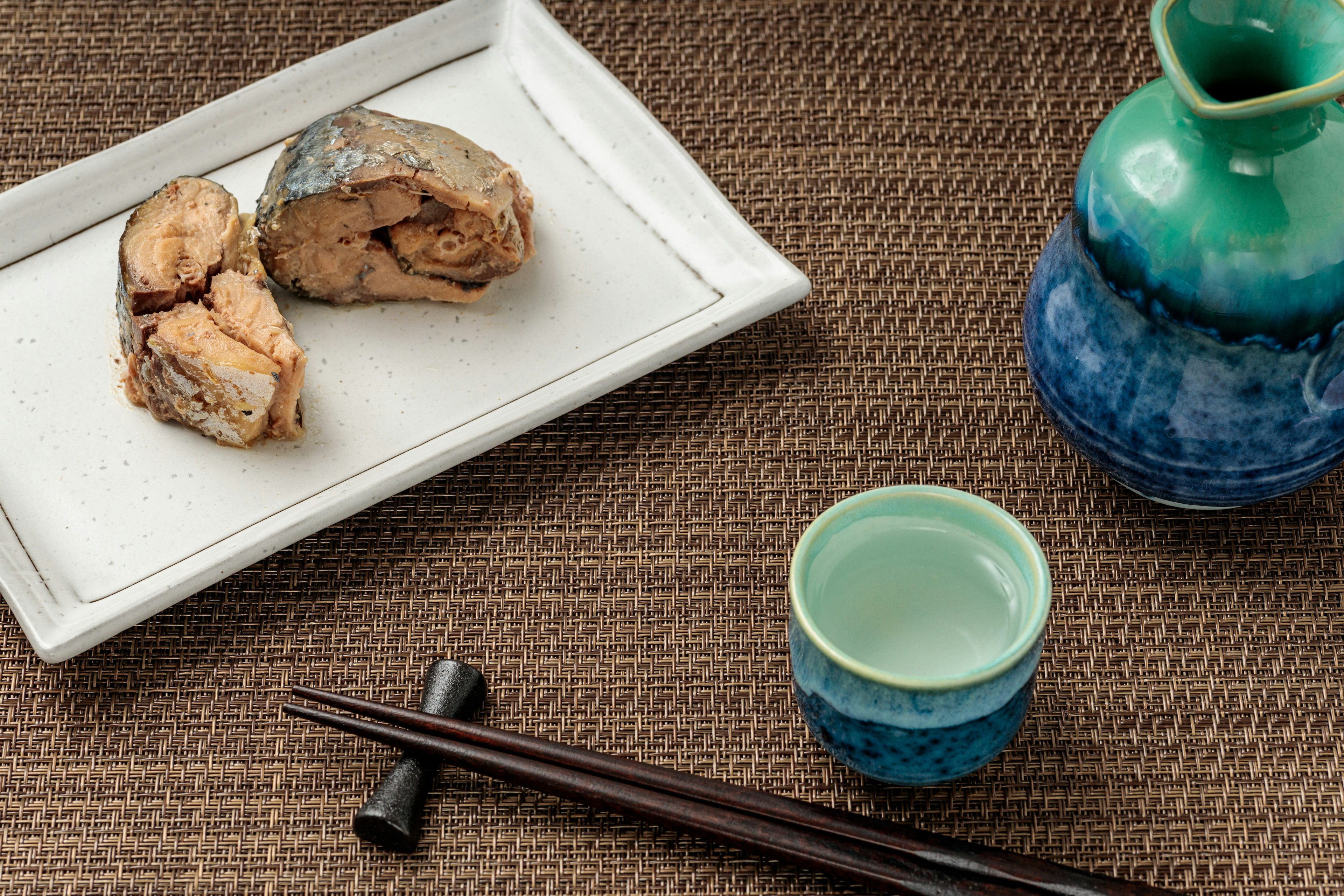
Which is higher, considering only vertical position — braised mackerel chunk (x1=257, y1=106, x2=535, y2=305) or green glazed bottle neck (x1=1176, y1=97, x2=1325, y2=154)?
green glazed bottle neck (x1=1176, y1=97, x2=1325, y2=154)

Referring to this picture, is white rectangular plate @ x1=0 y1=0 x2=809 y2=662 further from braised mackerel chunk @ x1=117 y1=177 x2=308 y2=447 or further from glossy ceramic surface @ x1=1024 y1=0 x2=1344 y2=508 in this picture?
glossy ceramic surface @ x1=1024 y1=0 x2=1344 y2=508

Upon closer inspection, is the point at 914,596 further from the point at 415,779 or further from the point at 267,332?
the point at 267,332

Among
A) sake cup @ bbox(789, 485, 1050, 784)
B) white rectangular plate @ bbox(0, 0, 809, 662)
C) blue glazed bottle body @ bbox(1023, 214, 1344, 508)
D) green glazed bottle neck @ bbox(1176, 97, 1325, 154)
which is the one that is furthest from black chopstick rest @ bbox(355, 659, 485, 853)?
green glazed bottle neck @ bbox(1176, 97, 1325, 154)

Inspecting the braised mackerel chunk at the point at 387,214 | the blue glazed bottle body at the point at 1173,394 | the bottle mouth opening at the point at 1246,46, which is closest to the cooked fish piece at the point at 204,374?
the braised mackerel chunk at the point at 387,214

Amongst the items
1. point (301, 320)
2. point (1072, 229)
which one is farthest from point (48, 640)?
point (1072, 229)

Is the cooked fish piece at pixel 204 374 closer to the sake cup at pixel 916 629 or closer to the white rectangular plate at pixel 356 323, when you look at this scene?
the white rectangular plate at pixel 356 323

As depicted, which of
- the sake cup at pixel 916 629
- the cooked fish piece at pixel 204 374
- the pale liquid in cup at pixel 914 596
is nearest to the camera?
the sake cup at pixel 916 629
